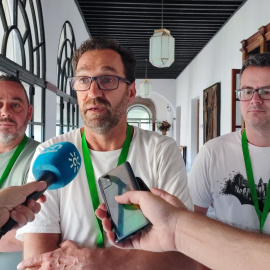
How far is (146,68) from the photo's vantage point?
13.9 meters

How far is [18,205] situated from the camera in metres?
0.96

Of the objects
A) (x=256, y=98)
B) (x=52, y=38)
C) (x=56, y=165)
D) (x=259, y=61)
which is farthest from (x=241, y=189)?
(x=52, y=38)

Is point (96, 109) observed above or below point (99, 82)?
below

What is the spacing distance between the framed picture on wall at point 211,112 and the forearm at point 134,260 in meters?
7.03

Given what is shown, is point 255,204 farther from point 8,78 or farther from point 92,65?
point 8,78

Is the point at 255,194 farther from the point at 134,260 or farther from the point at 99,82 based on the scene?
the point at 99,82

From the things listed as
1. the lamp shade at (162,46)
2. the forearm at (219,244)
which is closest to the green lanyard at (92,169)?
the forearm at (219,244)

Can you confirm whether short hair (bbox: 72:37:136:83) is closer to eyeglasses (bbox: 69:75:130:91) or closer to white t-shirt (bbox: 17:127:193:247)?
eyeglasses (bbox: 69:75:130:91)

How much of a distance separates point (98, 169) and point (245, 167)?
36.8 inches

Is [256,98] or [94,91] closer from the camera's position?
[94,91]

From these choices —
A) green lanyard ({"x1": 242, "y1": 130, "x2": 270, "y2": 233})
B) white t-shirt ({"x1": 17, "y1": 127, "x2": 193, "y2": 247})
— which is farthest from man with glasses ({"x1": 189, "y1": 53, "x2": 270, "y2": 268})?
white t-shirt ({"x1": 17, "y1": 127, "x2": 193, "y2": 247})

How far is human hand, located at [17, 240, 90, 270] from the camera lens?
143 centimetres

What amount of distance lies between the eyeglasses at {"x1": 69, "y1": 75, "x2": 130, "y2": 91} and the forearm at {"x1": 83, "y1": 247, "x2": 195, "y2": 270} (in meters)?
0.81

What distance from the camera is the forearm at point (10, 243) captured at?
187cm
